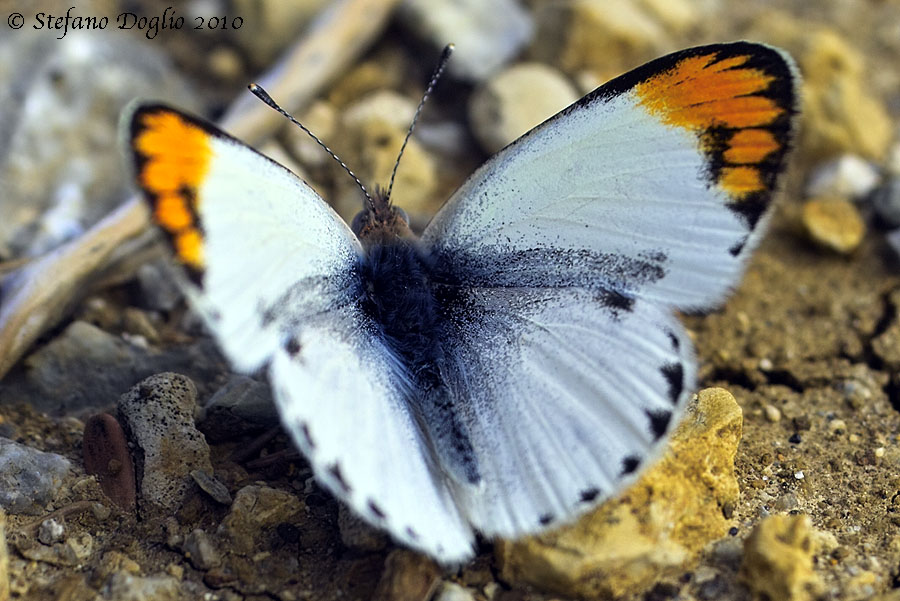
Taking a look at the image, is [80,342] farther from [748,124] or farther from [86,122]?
[748,124]

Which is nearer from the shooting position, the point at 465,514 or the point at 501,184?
the point at 465,514

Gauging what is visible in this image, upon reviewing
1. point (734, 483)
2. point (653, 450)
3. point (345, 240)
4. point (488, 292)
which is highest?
point (345, 240)

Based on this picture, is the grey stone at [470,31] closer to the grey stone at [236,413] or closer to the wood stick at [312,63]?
the wood stick at [312,63]

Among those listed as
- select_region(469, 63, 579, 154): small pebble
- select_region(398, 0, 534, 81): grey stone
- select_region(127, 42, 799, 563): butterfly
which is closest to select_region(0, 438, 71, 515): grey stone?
select_region(127, 42, 799, 563): butterfly

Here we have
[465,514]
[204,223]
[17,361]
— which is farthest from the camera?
[17,361]

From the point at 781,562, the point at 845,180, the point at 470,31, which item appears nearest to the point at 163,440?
the point at 781,562

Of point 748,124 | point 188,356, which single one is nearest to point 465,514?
point 748,124
